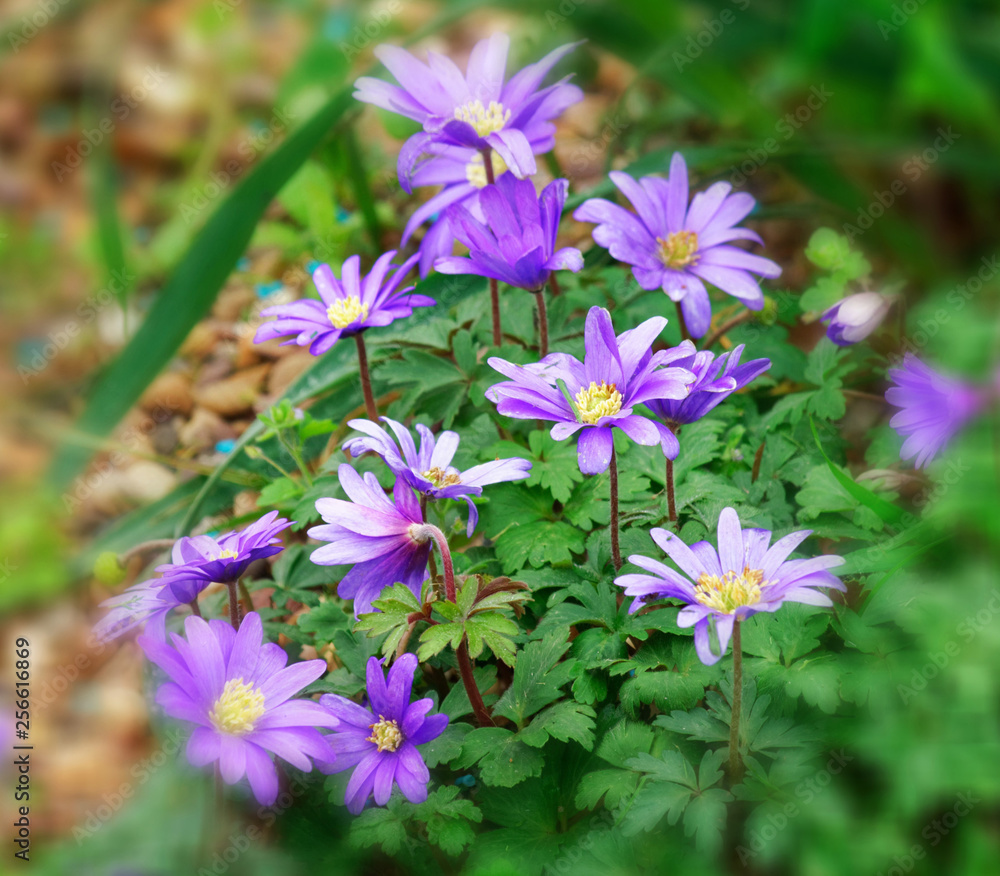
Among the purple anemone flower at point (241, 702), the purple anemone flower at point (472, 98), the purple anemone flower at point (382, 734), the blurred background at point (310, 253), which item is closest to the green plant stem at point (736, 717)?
the blurred background at point (310, 253)

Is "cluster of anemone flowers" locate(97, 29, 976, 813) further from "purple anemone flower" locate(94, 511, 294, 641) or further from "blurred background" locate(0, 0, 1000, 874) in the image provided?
"blurred background" locate(0, 0, 1000, 874)

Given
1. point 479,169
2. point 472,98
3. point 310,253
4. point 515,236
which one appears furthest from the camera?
point 310,253

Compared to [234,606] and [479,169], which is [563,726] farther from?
[479,169]

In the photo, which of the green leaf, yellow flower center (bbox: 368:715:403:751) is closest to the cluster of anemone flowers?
yellow flower center (bbox: 368:715:403:751)

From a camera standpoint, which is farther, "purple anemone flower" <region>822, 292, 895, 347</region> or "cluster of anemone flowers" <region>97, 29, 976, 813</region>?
"purple anemone flower" <region>822, 292, 895, 347</region>

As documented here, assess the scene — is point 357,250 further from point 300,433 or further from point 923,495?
point 923,495

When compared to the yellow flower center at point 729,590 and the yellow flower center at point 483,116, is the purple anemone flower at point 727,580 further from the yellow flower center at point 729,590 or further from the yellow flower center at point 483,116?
the yellow flower center at point 483,116

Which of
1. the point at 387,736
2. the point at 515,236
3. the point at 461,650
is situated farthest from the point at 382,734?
the point at 515,236
